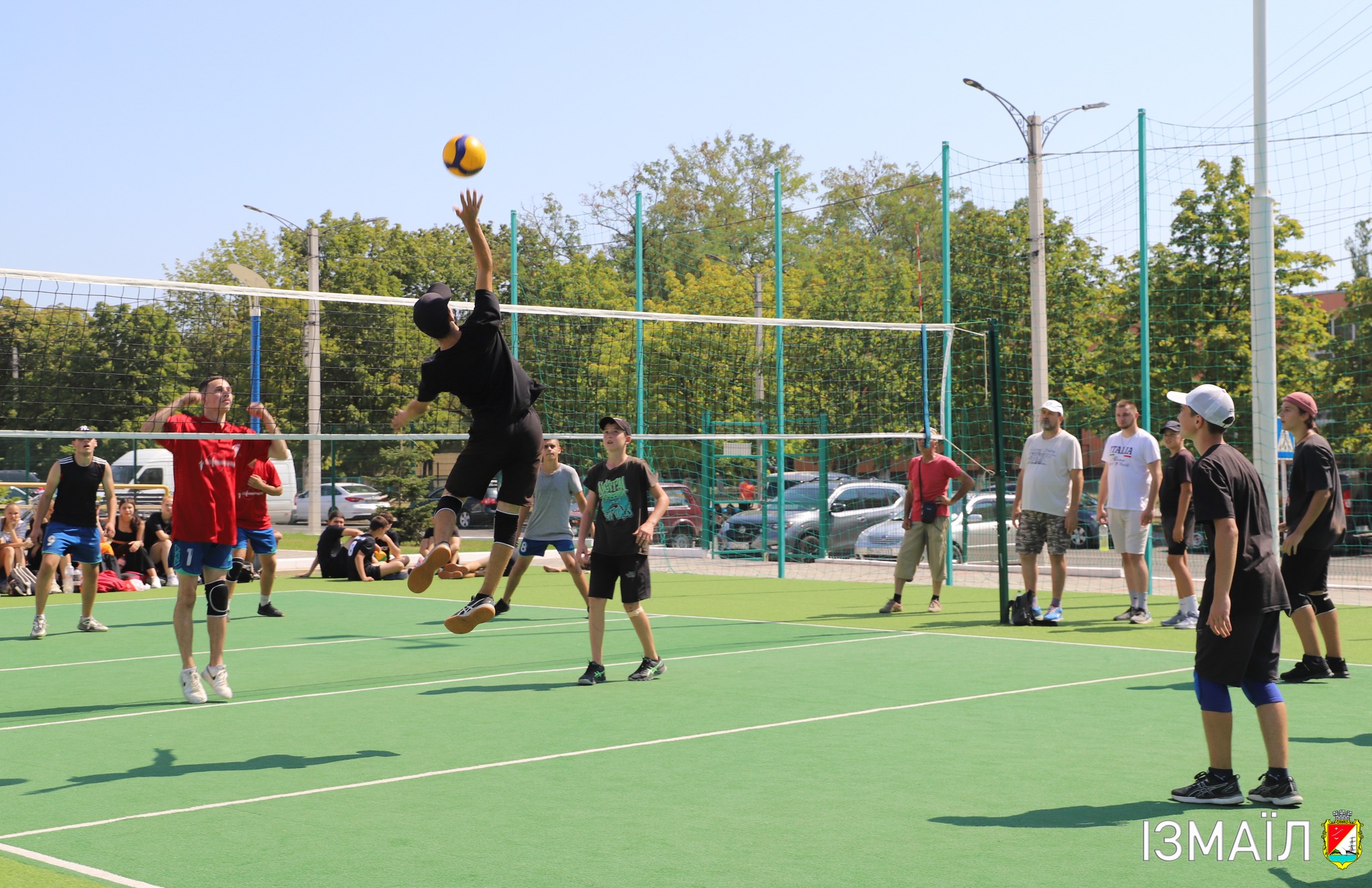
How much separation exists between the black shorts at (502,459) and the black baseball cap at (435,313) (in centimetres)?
69

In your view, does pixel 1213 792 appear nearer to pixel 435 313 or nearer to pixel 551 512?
pixel 435 313

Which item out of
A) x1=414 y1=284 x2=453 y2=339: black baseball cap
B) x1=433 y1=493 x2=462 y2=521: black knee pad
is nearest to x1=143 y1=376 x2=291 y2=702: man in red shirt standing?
x1=433 y1=493 x2=462 y2=521: black knee pad

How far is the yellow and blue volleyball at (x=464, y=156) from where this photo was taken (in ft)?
26.2

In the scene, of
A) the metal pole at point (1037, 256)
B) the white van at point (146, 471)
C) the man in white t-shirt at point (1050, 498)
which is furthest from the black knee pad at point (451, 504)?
the white van at point (146, 471)

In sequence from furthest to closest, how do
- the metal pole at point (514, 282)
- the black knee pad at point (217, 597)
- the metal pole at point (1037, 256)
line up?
the metal pole at point (514, 282)
the metal pole at point (1037, 256)
the black knee pad at point (217, 597)

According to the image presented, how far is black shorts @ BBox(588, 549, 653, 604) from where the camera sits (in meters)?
10.2

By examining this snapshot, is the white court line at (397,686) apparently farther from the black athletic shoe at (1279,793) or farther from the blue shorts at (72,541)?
the black athletic shoe at (1279,793)

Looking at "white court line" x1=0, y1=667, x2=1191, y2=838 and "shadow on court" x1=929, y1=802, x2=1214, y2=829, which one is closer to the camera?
"shadow on court" x1=929, y1=802, x2=1214, y2=829

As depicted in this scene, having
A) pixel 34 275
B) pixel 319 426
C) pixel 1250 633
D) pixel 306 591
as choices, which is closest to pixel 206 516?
pixel 34 275

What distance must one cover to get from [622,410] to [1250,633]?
18475 millimetres

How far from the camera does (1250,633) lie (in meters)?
5.98

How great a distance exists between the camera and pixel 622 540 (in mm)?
10250

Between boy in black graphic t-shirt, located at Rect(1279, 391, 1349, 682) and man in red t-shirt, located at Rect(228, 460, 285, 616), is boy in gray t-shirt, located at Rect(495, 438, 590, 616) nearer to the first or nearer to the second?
man in red t-shirt, located at Rect(228, 460, 285, 616)

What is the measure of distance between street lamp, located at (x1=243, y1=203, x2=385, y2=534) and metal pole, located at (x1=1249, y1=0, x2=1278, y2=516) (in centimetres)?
898
